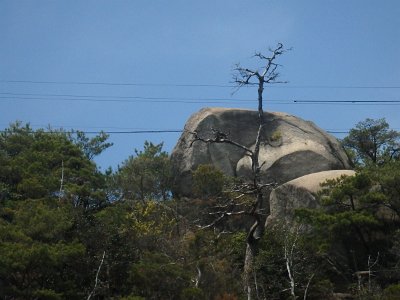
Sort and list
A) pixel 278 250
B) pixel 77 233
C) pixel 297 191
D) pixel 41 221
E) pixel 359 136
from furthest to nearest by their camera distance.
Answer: pixel 359 136 → pixel 297 191 → pixel 278 250 → pixel 77 233 → pixel 41 221

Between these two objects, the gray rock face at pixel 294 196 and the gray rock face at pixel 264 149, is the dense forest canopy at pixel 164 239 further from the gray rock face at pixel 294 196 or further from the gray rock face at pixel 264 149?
the gray rock face at pixel 264 149

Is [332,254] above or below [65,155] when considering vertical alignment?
below

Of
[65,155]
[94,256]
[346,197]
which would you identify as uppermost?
[65,155]

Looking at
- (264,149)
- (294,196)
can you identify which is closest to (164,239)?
(294,196)

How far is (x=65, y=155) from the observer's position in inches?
1002

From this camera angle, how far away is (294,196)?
24.3 m

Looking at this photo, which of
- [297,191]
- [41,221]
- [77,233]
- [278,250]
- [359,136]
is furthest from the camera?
[359,136]

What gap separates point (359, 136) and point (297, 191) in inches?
399

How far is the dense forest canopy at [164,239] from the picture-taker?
17.2 meters

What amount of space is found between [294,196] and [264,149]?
5839mm

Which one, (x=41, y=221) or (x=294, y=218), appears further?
(x=294, y=218)

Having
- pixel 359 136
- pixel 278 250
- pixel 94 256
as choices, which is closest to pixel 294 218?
pixel 278 250

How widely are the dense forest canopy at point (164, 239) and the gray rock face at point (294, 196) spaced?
0.88 metres

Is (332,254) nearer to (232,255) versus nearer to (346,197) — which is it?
(346,197)
